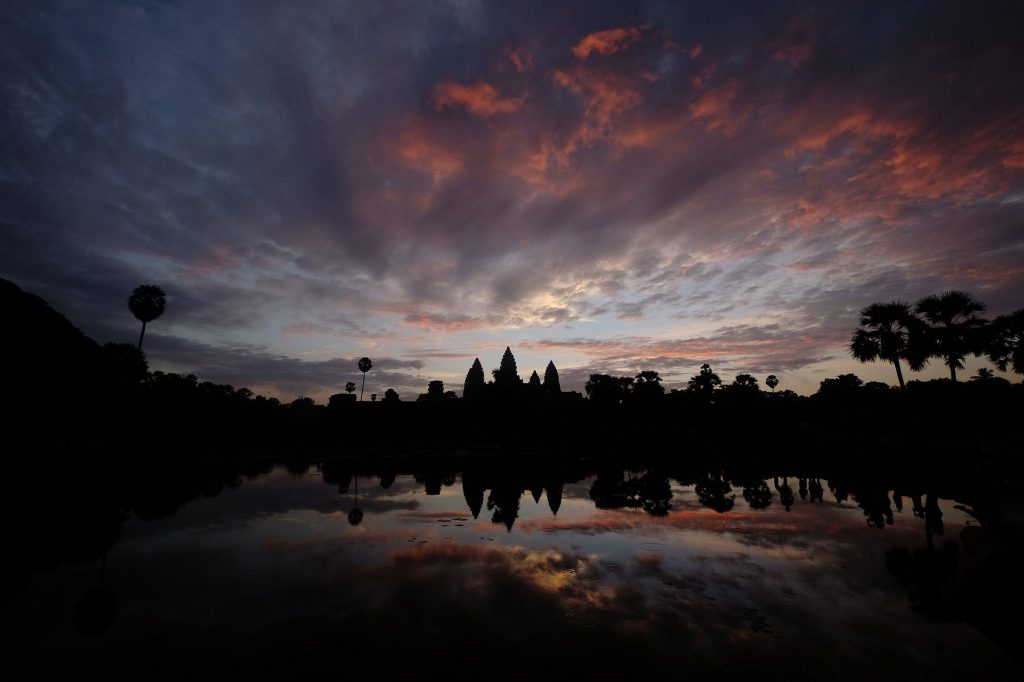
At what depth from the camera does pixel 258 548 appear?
1212cm

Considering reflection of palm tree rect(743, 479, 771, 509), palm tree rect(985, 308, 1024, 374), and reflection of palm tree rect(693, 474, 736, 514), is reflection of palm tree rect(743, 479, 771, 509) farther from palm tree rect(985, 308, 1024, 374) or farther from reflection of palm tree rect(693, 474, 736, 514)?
palm tree rect(985, 308, 1024, 374)

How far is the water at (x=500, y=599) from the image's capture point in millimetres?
6453

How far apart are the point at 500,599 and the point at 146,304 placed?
74.1 metres

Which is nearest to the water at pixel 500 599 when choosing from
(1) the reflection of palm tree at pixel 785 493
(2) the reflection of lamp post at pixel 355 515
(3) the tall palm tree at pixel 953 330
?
(2) the reflection of lamp post at pixel 355 515

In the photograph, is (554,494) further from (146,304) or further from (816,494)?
(146,304)

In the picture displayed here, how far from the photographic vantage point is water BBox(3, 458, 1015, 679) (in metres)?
6.45

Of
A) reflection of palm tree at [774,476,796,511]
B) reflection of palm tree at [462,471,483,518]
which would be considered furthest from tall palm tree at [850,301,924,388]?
reflection of palm tree at [462,471,483,518]

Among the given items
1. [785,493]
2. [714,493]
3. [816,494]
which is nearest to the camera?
[816,494]

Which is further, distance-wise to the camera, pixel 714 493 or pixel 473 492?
pixel 714 493

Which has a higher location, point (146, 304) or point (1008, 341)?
point (146, 304)

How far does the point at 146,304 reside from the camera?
60406mm

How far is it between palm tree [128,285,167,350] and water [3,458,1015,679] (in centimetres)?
5928

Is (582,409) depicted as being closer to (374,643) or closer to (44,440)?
(44,440)

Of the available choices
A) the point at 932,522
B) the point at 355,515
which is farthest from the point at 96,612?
the point at 932,522
